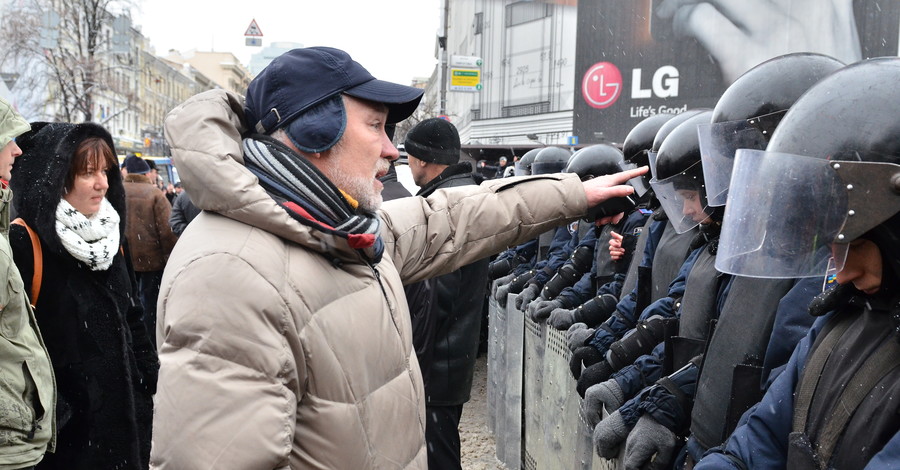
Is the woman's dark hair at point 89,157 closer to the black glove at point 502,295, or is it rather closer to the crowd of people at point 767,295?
the crowd of people at point 767,295

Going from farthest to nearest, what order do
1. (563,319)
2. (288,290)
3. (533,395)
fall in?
(533,395), (563,319), (288,290)

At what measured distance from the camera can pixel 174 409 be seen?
1.63 m

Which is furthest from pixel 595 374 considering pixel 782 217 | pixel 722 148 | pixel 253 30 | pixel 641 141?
pixel 253 30

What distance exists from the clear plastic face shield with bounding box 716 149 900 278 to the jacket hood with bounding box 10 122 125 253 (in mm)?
2750

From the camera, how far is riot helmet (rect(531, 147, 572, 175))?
318 inches

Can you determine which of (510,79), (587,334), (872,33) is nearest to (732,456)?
(587,334)

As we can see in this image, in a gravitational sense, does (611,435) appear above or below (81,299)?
below

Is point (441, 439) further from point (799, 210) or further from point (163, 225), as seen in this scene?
point (163, 225)

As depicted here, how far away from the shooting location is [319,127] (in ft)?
6.75

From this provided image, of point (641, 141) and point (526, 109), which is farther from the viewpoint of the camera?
point (526, 109)

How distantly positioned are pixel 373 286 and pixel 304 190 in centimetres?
29

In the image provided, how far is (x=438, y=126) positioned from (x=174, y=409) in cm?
338

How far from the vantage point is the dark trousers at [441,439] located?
167 inches

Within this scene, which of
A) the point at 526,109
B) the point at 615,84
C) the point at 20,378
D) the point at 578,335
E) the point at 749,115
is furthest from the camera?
the point at 526,109
